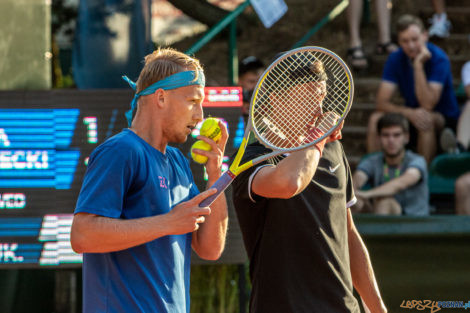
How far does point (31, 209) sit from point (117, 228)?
258 centimetres

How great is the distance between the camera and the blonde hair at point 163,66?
9.05 ft

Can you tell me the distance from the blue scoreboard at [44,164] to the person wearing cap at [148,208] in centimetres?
221

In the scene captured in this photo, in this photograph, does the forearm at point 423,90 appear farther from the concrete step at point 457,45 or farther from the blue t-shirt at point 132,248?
the blue t-shirt at point 132,248

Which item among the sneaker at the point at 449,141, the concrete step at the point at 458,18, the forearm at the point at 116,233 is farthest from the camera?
the concrete step at the point at 458,18

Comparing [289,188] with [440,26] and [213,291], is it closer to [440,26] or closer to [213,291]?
[213,291]

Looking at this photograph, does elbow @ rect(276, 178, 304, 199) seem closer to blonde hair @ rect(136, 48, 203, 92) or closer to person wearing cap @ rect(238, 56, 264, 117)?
blonde hair @ rect(136, 48, 203, 92)

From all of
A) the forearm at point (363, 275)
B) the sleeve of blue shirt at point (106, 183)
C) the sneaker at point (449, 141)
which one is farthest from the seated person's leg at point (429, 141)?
the sleeve of blue shirt at point (106, 183)

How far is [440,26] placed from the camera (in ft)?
28.6

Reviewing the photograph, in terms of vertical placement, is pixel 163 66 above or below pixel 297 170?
above

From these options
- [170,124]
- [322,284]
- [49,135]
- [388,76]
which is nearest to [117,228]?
[170,124]

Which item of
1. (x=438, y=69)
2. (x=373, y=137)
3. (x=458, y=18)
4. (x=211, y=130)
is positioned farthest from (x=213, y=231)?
(x=458, y=18)

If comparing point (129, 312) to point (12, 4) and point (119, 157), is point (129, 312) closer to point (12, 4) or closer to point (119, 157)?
point (119, 157)

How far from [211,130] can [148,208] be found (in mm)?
367

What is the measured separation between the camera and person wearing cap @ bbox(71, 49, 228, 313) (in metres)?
2.54
